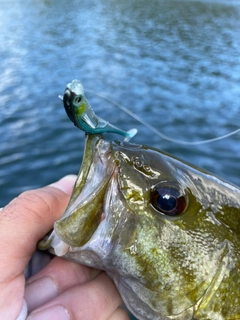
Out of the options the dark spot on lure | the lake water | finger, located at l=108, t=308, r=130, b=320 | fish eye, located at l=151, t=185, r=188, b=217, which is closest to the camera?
the dark spot on lure

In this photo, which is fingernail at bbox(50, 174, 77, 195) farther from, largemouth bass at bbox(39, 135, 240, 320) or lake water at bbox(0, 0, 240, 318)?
lake water at bbox(0, 0, 240, 318)

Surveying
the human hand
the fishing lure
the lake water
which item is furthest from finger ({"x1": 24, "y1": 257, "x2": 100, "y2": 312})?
the lake water

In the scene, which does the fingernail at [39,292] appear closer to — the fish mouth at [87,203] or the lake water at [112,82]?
the fish mouth at [87,203]

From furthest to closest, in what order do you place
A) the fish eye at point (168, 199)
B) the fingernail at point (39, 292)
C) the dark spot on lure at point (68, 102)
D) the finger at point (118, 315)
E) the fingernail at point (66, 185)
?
1. the fingernail at point (66, 185)
2. the finger at point (118, 315)
3. the fingernail at point (39, 292)
4. the fish eye at point (168, 199)
5. the dark spot on lure at point (68, 102)

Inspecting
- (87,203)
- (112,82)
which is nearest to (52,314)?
(87,203)

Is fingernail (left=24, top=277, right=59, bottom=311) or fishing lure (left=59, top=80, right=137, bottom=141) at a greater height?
fishing lure (left=59, top=80, right=137, bottom=141)

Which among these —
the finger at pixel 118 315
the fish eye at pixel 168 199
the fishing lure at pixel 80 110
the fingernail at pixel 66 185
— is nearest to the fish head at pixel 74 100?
the fishing lure at pixel 80 110

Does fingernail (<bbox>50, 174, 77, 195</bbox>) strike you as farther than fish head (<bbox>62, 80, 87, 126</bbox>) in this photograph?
Yes

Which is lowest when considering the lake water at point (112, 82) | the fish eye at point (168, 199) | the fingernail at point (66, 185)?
the lake water at point (112, 82)
